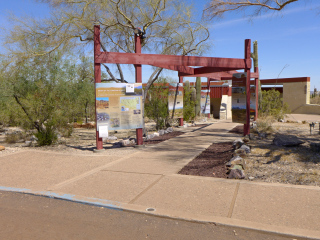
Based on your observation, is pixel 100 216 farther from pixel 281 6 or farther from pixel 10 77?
pixel 10 77

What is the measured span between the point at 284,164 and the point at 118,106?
4.90m

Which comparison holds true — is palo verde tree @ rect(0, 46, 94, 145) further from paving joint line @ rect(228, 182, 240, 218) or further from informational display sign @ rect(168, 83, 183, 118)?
paving joint line @ rect(228, 182, 240, 218)

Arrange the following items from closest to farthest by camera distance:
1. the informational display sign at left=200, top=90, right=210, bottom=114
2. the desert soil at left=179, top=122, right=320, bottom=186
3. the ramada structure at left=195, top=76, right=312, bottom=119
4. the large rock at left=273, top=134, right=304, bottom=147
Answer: the desert soil at left=179, top=122, right=320, bottom=186, the large rock at left=273, top=134, right=304, bottom=147, the informational display sign at left=200, top=90, right=210, bottom=114, the ramada structure at left=195, top=76, right=312, bottom=119

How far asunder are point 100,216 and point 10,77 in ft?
31.5

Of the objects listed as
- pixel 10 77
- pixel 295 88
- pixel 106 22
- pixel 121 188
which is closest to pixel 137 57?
pixel 106 22

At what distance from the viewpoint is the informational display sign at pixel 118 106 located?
9242 millimetres

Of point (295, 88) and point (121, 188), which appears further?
point (295, 88)

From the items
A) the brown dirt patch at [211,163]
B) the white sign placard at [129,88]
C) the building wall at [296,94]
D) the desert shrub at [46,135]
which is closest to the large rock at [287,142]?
the brown dirt patch at [211,163]

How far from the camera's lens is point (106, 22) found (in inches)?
447

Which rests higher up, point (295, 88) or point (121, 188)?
point (295, 88)

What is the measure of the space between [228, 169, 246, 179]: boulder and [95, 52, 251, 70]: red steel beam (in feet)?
15.9

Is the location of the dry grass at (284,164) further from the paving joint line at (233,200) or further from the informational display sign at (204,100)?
the informational display sign at (204,100)

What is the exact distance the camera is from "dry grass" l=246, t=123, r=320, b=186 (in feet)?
19.5

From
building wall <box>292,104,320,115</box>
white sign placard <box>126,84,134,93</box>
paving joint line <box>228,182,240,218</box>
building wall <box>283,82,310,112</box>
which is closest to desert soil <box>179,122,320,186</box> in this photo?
paving joint line <box>228,182,240,218</box>
